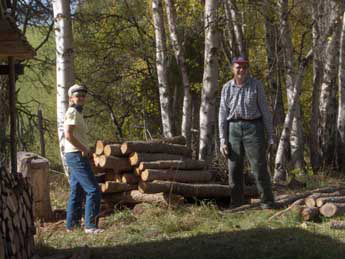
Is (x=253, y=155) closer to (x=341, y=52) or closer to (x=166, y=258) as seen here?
(x=166, y=258)

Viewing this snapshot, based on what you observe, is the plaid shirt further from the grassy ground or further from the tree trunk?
the tree trunk

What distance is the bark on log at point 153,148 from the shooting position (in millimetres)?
10625

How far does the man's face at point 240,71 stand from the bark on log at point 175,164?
74.3 inches

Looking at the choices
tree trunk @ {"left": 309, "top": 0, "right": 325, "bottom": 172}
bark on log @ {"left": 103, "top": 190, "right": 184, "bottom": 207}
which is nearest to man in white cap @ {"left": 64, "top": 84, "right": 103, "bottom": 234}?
bark on log @ {"left": 103, "top": 190, "right": 184, "bottom": 207}

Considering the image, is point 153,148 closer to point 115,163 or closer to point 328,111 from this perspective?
point 115,163

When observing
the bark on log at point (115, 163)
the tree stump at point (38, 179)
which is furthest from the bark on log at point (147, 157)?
the tree stump at point (38, 179)

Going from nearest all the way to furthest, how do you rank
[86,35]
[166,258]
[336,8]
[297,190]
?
[166,258] < [297,190] < [336,8] < [86,35]

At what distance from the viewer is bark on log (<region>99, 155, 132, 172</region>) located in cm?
1048

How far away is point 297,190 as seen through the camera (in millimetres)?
12094

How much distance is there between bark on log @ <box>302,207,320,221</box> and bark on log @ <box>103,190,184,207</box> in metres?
2.03

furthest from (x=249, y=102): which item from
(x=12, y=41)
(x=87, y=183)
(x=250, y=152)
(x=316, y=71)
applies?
(x=316, y=71)

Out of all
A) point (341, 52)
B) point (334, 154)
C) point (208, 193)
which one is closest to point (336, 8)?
point (341, 52)

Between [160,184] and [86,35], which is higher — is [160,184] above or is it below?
below

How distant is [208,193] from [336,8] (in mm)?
6670
